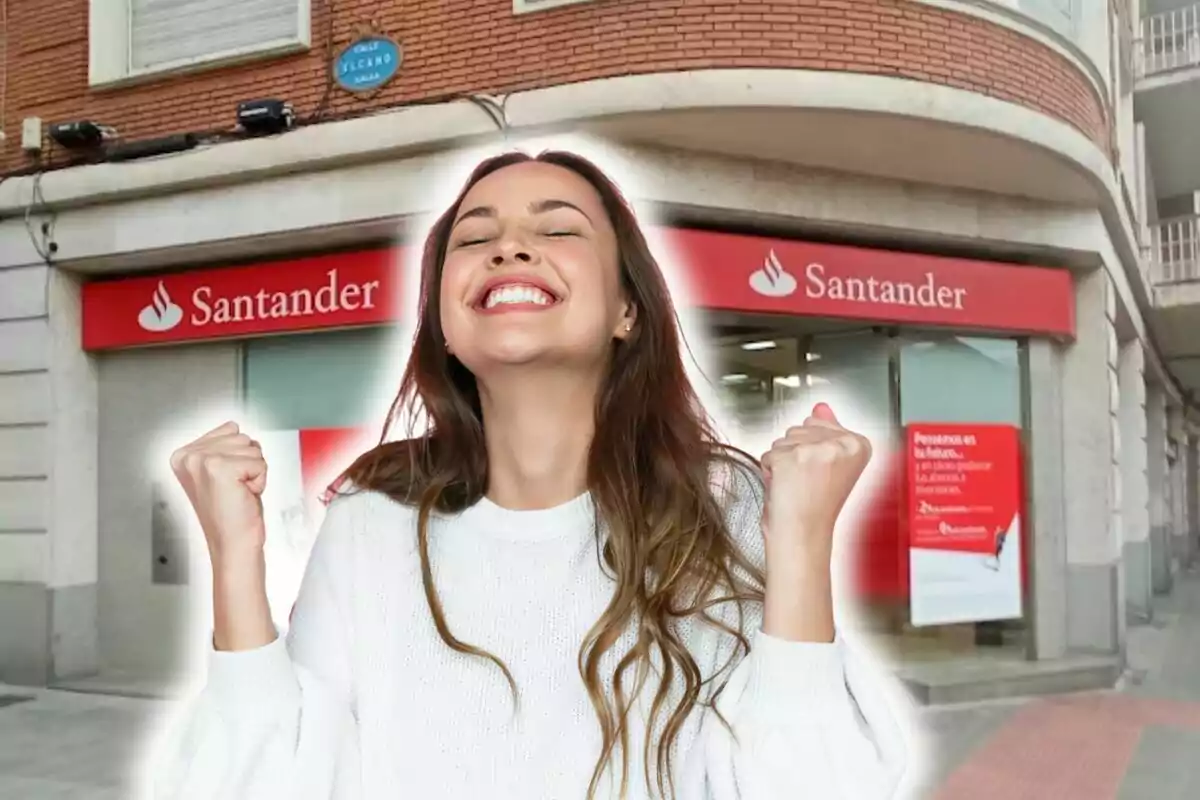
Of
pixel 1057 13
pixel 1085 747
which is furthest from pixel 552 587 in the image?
pixel 1057 13

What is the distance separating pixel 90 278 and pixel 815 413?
713 centimetres

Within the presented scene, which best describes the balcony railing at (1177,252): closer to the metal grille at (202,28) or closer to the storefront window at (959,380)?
the storefront window at (959,380)

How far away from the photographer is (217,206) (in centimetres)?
639

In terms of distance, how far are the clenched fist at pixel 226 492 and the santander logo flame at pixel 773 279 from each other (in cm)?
513

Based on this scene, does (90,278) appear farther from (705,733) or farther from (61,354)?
(705,733)

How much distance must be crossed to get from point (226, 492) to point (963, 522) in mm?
6443

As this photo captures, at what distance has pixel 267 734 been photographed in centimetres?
110

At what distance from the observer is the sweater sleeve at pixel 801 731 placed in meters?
1.03

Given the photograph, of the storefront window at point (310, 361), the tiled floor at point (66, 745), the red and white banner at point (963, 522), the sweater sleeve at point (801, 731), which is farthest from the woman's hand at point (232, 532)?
Answer: the red and white banner at point (963, 522)

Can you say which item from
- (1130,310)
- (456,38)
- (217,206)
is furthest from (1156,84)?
(217,206)

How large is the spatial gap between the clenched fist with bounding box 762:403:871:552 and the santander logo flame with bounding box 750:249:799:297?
505 cm

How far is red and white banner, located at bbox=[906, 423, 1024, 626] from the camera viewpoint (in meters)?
6.71

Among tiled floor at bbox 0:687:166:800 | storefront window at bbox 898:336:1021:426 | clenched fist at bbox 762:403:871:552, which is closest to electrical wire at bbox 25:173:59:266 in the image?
tiled floor at bbox 0:687:166:800

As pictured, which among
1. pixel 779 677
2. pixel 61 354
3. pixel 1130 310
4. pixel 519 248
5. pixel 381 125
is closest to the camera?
pixel 779 677
